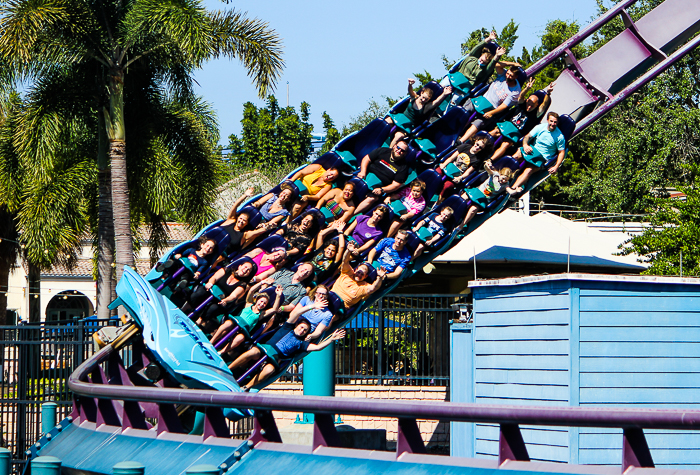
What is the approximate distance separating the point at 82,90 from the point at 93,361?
990cm

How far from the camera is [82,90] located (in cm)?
1595

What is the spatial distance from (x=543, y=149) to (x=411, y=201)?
5.56 ft

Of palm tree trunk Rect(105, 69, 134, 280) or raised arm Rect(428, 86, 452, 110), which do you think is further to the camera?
palm tree trunk Rect(105, 69, 134, 280)

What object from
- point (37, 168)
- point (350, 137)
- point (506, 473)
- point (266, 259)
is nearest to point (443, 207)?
point (350, 137)

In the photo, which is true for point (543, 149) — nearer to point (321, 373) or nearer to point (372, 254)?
point (372, 254)

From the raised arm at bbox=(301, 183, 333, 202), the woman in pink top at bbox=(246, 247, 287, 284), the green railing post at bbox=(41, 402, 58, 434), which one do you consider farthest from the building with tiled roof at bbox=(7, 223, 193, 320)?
the green railing post at bbox=(41, 402, 58, 434)

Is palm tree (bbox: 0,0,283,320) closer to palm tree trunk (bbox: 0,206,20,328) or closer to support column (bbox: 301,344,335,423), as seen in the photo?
support column (bbox: 301,344,335,423)

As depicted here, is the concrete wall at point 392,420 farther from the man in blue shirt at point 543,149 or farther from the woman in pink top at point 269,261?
the man in blue shirt at point 543,149

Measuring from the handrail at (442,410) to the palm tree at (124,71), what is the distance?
9879 mm

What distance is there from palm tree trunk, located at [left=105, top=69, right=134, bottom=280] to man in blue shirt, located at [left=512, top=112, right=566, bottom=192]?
8467mm

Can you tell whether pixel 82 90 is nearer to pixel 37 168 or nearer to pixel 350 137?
pixel 37 168

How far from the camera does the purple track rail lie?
3387 mm

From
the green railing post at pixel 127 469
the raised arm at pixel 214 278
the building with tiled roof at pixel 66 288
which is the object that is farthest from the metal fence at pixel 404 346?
the building with tiled roof at pixel 66 288

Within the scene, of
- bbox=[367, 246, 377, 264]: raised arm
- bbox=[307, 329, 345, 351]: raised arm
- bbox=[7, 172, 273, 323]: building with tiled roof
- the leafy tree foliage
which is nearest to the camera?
bbox=[307, 329, 345, 351]: raised arm
